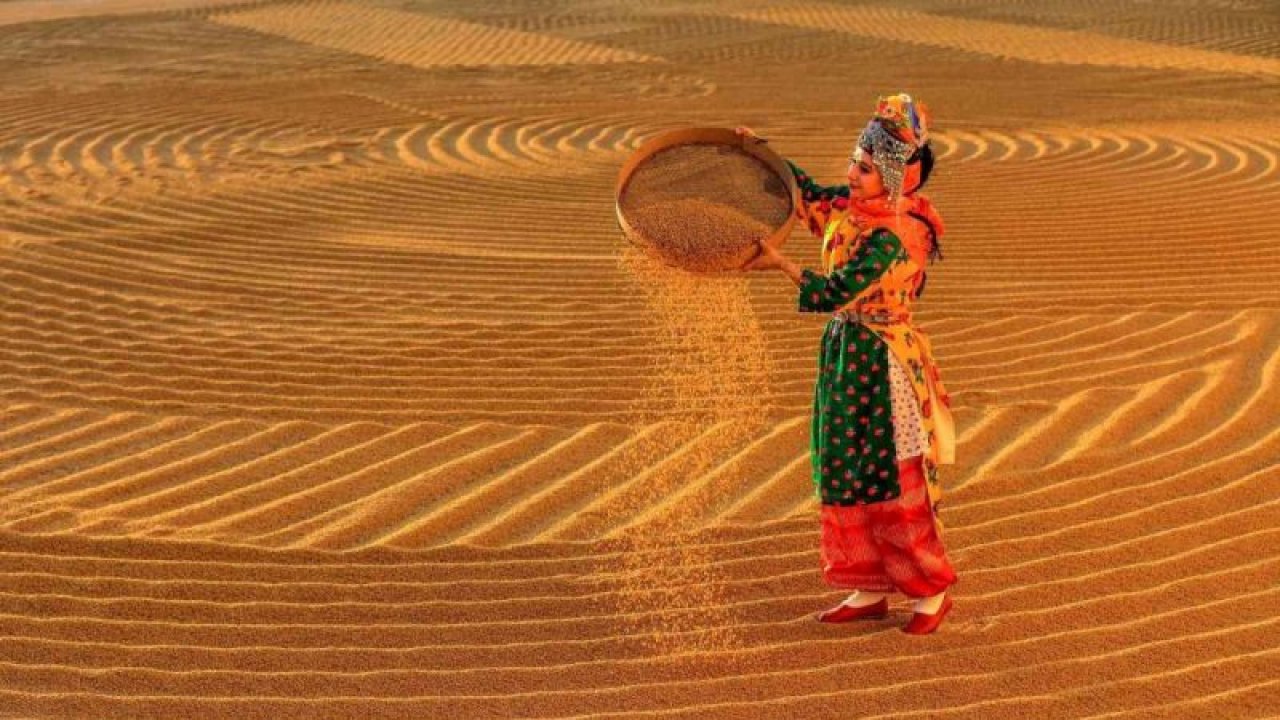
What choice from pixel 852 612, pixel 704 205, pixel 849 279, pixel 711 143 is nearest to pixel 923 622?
pixel 852 612

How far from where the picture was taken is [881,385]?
388 centimetres

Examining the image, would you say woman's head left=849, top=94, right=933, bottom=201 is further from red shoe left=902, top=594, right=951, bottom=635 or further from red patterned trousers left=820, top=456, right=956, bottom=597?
red shoe left=902, top=594, right=951, bottom=635

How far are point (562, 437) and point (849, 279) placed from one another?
2034 mm

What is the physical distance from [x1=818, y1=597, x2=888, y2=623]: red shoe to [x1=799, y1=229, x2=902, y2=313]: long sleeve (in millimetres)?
854

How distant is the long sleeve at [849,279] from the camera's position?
3.76 metres

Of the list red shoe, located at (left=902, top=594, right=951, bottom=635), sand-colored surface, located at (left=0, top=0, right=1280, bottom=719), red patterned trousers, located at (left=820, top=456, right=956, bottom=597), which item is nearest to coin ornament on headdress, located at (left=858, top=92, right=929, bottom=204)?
red patterned trousers, located at (left=820, top=456, right=956, bottom=597)

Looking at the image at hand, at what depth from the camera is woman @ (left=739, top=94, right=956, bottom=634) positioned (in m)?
3.78

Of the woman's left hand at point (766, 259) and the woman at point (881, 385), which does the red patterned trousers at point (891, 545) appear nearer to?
the woman at point (881, 385)

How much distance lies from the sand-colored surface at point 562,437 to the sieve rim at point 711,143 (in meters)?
0.85

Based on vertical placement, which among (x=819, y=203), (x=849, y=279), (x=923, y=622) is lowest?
(x=923, y=622)

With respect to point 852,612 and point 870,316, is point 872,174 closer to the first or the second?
point 870,316

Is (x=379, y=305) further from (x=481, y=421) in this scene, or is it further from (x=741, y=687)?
(x=741, y=687)

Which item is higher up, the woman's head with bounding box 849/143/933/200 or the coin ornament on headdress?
the coin ornament on headdress

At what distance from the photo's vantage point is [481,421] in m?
5.75
